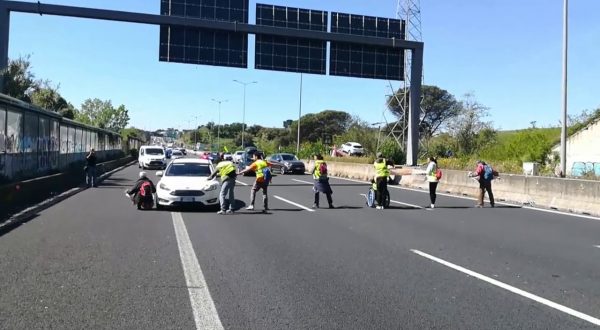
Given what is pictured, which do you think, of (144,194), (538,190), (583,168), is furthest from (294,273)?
(583,168)

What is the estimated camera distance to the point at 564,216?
53.9ft

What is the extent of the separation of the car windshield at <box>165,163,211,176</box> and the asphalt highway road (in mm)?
2711

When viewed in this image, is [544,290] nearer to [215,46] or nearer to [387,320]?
[387,320]

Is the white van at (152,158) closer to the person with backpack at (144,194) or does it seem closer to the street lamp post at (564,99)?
the person with backpack at (144,194)

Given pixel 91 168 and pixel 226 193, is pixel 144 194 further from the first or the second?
pixel 91 168

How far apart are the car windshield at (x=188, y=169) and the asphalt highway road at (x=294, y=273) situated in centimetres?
271

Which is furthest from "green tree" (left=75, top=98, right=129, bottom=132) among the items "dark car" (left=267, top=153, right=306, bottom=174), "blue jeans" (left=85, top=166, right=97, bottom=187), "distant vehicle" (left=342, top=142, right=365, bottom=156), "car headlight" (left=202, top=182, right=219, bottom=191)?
"car headlight" (left=202, top=182, right=219, bottom=191)

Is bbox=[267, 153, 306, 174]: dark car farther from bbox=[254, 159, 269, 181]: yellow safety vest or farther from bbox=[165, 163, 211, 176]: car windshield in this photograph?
bbox=[254, 159, 269, 181]: yellow safety vest

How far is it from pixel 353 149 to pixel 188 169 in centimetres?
5004

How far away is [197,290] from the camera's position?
6746 millimetres

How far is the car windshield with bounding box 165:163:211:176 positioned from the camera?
55.8 ft

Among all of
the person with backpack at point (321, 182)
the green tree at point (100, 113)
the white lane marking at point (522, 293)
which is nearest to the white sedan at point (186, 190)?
the person with backpack at point (321, 182)

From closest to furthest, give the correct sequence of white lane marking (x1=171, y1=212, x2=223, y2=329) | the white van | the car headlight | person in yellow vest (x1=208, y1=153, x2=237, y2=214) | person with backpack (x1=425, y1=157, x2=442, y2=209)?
white lane marking (x1=171, y1=212, x2=223, y2=329) < person in yellow vest (x1=208, y1=153, x2=237, y2=214) < the car headlight < person with backpack (x1=425, y1=157, x2=442, y2=209) < the white van

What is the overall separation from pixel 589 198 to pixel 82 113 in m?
94.6
